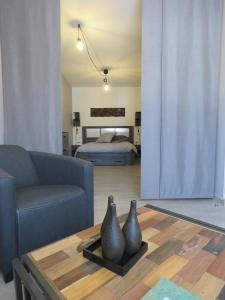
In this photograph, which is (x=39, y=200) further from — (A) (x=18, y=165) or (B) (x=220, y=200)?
(B) (x=220, y=200)

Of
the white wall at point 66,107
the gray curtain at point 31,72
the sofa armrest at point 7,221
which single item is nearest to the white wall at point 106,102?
the white wall at point 66,107

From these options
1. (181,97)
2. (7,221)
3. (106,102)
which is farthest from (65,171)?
(106,102)

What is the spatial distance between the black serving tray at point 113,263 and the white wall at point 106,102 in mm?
6056

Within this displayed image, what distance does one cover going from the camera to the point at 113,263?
92cm

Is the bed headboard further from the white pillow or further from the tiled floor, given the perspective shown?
the tiled floor

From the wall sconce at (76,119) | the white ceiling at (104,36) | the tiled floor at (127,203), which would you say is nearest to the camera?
the tiled floor at (127,203)

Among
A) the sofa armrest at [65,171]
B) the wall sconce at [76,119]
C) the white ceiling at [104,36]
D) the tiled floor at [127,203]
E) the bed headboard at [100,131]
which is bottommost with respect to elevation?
the tiled floor at [127,203]

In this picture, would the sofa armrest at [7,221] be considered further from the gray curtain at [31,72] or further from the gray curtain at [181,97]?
the gray curtain at [181,97]

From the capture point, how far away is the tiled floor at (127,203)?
2330mm

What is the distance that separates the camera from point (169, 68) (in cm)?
270

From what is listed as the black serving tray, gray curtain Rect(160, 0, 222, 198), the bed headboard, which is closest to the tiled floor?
gray curtain Rect(160, 0, 222, 198)

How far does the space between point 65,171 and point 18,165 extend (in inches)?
17.1

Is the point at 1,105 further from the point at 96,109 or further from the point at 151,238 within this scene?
the point at 96,109

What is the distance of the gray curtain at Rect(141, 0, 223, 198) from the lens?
266cm
